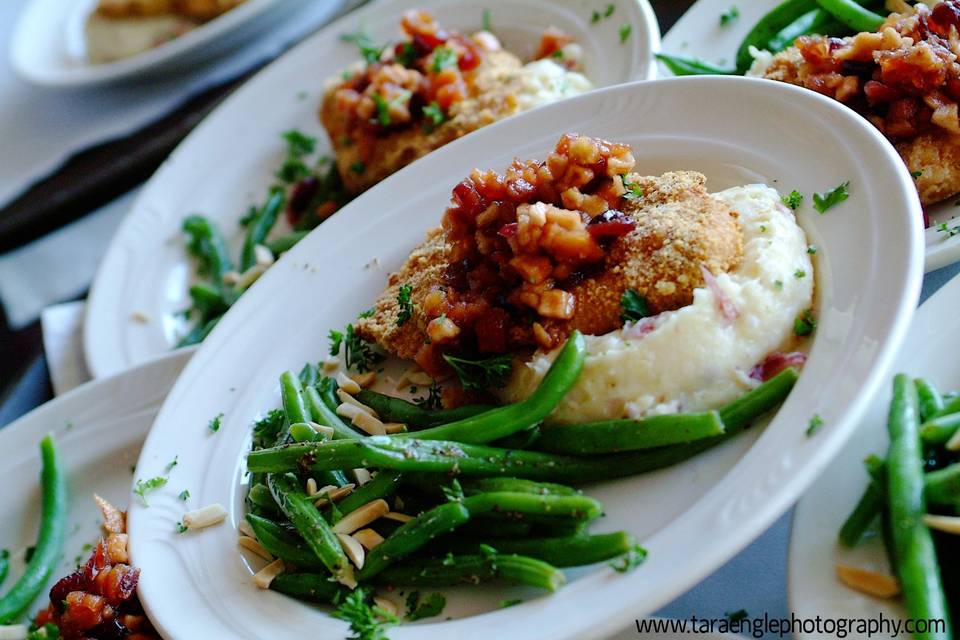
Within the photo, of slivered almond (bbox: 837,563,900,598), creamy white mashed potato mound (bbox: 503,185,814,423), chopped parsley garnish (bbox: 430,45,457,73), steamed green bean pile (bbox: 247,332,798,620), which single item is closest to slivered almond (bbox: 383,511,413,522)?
steamed green bean pile (bbox: 247,332,798,620)

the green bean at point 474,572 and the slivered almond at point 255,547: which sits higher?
the green bean at point 474,572

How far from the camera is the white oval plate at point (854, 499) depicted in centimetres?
230

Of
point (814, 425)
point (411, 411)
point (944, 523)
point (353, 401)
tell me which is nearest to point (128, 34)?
point (353, 401)

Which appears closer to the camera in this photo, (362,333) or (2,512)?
(362,333)

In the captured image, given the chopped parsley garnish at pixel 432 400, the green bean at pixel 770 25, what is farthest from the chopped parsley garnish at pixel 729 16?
the chopped parsley garnish at pixel 432 400

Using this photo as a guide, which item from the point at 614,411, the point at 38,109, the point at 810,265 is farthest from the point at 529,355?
the point at 38,109

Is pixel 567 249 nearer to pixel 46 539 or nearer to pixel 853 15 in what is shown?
pixel 853 15

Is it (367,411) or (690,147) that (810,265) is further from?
(367,411)

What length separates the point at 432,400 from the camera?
3152 mm

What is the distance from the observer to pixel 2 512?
4055 mm

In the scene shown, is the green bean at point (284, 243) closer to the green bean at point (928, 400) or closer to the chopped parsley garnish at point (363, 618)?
the chopped parsley garnish at point (363, 618)

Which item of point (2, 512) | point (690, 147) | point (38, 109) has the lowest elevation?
point (2, 512)

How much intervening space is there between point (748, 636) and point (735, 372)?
2.60ft

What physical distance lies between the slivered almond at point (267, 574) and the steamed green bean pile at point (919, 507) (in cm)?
172
